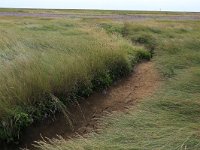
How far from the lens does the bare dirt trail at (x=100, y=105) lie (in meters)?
4.98

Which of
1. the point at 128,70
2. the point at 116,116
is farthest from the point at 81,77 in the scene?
the point at 128,70

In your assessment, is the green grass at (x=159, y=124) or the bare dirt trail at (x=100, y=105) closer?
the green grass at (x=159, y=124)

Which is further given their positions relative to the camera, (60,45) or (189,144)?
(60,45)

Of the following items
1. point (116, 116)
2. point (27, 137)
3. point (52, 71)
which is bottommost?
point (27, 137)

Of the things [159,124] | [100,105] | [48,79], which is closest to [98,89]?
[100,105]

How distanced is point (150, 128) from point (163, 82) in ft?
8.46

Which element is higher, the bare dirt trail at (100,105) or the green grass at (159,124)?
the green grass at (159,124)

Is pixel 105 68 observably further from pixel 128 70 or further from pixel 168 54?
pixel 168 54

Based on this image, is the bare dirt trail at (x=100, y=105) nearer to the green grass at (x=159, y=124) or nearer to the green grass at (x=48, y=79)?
the green grass at (x=48, y=79)

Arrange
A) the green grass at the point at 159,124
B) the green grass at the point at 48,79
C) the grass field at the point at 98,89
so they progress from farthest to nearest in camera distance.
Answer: the green grass at the point at 48,79 < the grass field at the point at 98,89 < the green grass at the point at 159,124

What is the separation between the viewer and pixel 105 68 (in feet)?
22.9

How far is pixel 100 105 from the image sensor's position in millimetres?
5977

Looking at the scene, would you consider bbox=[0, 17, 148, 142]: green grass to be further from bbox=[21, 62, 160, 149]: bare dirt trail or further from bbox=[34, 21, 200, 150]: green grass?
bbox=[34, 21, 200, 150]: green grass

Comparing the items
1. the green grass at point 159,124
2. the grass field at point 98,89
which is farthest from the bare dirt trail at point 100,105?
the green grass at point 159,124
